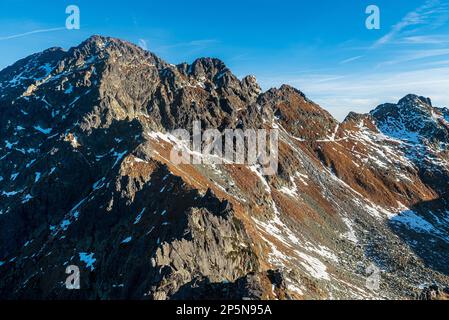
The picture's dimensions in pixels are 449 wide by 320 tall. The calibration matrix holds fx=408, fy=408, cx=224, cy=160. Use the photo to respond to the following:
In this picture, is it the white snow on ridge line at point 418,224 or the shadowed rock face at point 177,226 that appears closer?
the shadowed rock face at point 177,226

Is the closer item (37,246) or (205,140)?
(37,246)

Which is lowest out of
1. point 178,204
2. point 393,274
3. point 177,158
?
point 393,274

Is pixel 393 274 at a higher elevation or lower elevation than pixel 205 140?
lower

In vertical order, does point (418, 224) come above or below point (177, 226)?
below

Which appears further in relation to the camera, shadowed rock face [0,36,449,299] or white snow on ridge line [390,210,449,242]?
white snow on ridge line [390,210,449,242]

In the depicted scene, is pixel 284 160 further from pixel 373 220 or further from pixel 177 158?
pixel 177 158

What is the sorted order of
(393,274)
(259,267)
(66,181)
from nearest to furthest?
1. (259,267)
2. (393,274)
3. (66,181)

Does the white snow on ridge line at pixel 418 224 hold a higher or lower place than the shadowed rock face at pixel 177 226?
lower

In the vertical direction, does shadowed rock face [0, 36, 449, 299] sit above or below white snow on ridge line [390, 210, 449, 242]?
above

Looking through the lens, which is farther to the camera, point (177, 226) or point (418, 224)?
point (418, 224)
